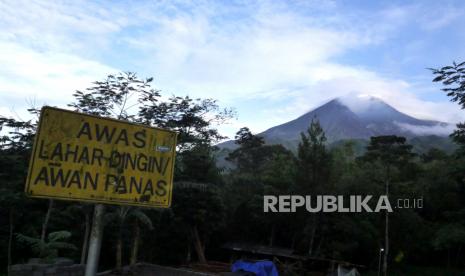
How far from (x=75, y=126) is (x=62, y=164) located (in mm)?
177

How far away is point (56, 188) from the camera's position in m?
1.75

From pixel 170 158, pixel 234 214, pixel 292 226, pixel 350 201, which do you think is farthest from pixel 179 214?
pixel 170 158

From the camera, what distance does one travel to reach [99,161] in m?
1.84

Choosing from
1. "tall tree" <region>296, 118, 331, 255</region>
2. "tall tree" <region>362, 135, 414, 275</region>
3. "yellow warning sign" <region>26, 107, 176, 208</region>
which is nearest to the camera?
"yellow warning sign" <region>26, 107, 176, 208</region>

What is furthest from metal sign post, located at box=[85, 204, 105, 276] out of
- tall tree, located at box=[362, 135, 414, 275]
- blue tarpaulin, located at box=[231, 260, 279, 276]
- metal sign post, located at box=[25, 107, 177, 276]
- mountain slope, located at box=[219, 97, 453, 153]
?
mountain slope, located at box=[219, 97, 453, 153]

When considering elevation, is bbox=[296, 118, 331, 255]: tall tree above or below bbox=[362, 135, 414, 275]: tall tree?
below

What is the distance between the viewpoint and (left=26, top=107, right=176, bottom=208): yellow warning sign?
174cm

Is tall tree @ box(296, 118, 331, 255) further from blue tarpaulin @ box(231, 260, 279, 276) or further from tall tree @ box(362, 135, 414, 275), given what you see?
blue tarpaulin @ box(231, 260, 279, 276)

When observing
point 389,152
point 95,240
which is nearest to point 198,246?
point 389,152

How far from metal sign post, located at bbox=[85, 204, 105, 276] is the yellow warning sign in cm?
6

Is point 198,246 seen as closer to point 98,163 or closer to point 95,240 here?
point 95,240

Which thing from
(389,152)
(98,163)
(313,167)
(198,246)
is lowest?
(198,246)

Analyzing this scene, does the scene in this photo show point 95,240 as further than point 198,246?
No

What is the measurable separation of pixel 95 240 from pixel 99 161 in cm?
36
